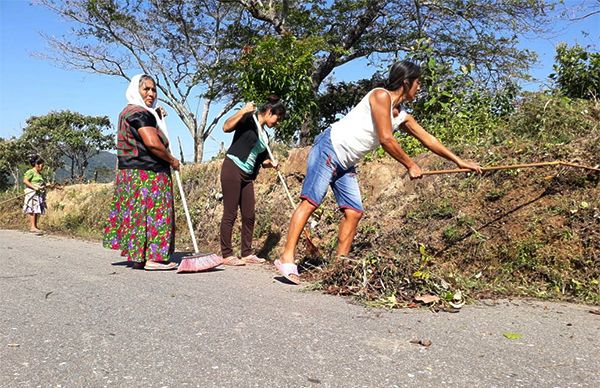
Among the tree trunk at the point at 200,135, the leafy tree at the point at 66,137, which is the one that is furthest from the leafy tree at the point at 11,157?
the tree trunk at the point at 200,135

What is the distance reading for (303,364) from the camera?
2438mm

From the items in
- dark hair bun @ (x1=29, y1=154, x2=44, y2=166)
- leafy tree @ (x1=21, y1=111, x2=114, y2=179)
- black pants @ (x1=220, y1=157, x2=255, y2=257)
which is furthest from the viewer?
leafy tree @ (x1=21, y1=111, x2=114, y2=179)

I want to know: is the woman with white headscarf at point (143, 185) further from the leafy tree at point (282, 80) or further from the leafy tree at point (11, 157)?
the leafy tree at point (11, 157)

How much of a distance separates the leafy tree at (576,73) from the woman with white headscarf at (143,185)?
4.98 metres

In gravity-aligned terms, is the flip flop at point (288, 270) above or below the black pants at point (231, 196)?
below

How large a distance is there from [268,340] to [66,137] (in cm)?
3633

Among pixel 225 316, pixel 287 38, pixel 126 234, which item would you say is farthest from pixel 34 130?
pixel 225 316

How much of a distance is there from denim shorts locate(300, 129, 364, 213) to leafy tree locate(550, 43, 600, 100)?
3713 millimetres

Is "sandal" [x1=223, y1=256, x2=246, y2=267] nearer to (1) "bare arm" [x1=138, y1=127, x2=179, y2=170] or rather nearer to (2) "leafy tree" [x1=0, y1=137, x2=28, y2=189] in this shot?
(1) "bare arm" [x1=138, y1=127, x2=179, y2=170]

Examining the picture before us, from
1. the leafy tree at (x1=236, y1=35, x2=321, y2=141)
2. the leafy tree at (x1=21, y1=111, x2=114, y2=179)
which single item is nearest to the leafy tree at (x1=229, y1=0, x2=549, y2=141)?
the leafy tree at (x1=236, y1=35, x2=321, y2=141)

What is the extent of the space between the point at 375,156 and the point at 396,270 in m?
3.11

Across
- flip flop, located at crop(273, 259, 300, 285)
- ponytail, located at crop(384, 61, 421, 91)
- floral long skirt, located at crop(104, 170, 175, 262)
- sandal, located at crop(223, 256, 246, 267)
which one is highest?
ponytail, located at crop(384, 61, 421, 91)

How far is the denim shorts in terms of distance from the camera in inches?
172

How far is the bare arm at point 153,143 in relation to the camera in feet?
16.5
